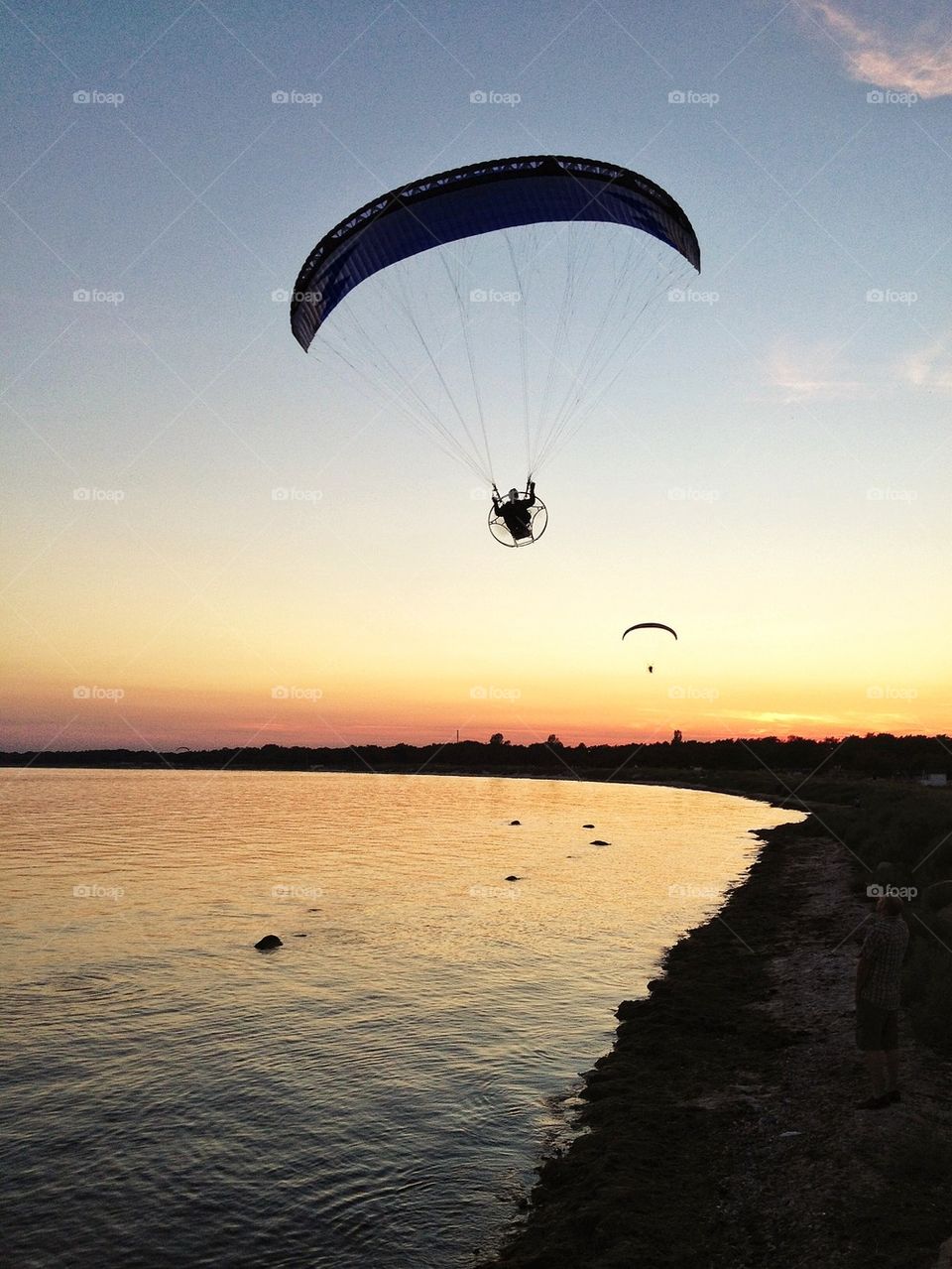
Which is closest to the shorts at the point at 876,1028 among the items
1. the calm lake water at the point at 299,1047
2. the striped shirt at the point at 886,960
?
the striped shirt at the point at 886,960

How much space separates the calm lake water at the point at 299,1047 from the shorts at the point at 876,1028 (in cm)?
486

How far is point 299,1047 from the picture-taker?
17938mm

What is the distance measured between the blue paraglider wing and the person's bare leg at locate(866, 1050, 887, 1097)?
2034cm

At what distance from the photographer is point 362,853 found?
55969 millimetres

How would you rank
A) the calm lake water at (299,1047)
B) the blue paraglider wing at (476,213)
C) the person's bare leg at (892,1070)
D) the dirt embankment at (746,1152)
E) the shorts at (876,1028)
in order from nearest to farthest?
the dirt embankment at (746,1152), the calm lake water at (299,1047), the shorts at (876,1028), the person's bare leg at (892,1070), the blue paraglider wing at (476,213)

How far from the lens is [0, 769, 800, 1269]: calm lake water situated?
11.0 m

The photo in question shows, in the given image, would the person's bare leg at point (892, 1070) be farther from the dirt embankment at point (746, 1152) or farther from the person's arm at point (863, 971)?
the person's arm at point (863, 971)

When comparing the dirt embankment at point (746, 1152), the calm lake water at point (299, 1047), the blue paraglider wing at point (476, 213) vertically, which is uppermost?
the blue paraglider wing at point (476, 213)

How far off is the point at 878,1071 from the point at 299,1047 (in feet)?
37.5

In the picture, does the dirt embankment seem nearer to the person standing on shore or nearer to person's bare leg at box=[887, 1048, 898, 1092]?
person's bare leg at box=[887, 1048, 898, 1092]

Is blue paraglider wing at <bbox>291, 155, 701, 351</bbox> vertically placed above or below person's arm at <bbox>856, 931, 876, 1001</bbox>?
above

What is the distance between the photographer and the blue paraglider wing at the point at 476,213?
71.2 ft

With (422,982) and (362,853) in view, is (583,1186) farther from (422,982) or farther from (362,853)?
(362,853)

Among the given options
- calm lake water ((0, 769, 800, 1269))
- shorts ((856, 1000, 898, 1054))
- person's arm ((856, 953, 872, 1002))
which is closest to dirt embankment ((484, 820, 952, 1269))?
shorts ((856, 1000, 898, 1054))
